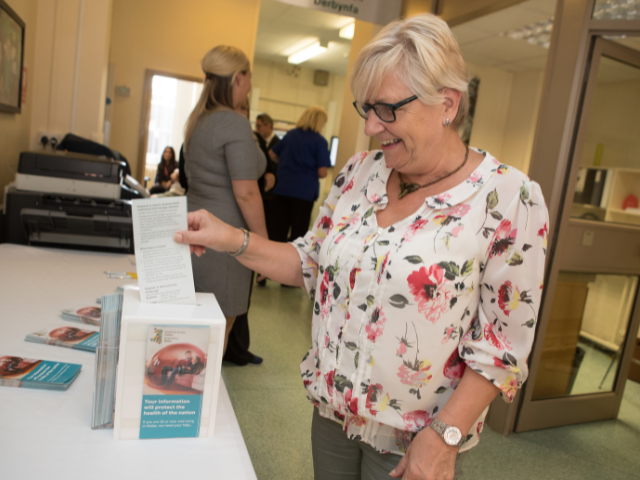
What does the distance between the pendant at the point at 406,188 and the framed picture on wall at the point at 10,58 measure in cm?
245

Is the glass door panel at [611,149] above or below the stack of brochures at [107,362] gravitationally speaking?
above

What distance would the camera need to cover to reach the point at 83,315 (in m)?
1.45

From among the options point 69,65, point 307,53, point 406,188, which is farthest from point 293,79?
point 406,188

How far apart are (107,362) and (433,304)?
61 centimetres

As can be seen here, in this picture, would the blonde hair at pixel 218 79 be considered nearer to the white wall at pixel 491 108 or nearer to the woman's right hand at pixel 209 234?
the woman's right hand at pixel 209 234

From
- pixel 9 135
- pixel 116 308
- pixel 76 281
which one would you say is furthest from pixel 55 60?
pixel 116 308

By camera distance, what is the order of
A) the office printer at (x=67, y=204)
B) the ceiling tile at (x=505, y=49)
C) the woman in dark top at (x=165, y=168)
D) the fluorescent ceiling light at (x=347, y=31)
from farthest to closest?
the woman in dark top at (x=165, y=168)
the fluorescent ceiling light at (x=347, y=31)
the ceiling tile at (x=505, y=49)
the office printer at (x=67, y=204)

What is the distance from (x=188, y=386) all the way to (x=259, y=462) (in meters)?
1.35

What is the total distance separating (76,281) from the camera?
180cm

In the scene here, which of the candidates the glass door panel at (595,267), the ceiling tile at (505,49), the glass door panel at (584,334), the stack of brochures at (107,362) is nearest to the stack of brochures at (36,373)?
the stack of brochures at (107,362)

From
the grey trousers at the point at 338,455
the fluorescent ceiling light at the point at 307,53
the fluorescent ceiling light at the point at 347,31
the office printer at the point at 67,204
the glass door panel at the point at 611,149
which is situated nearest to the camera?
the grey trousers at the point at 338,455

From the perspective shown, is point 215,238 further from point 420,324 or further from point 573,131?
point 573,131

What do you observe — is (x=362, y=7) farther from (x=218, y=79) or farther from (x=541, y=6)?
(x=541, y=6)

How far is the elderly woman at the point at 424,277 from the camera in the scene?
899 millimetres
